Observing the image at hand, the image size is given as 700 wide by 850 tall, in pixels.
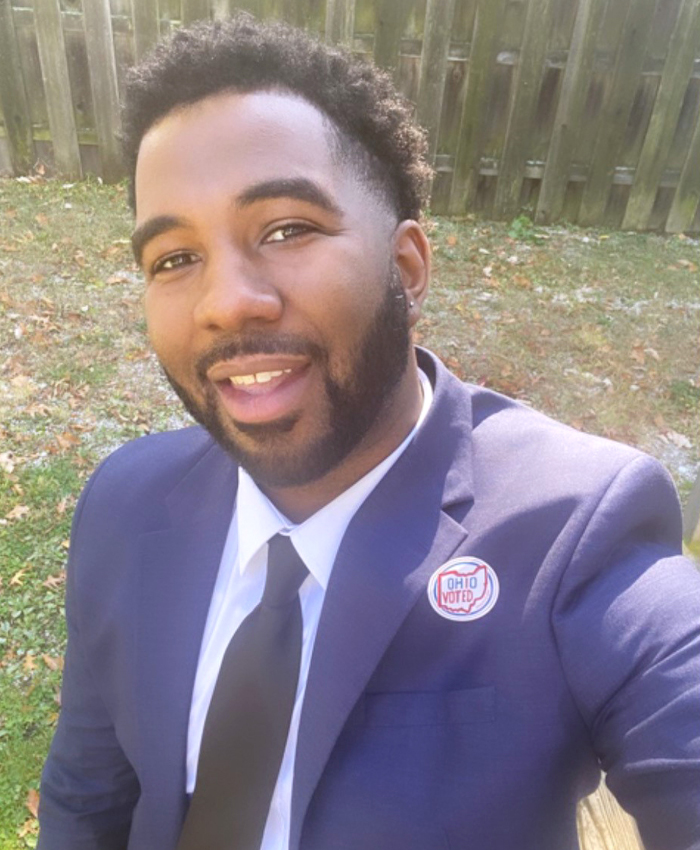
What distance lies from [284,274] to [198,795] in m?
1.10

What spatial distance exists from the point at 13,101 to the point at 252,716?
615 centimetres

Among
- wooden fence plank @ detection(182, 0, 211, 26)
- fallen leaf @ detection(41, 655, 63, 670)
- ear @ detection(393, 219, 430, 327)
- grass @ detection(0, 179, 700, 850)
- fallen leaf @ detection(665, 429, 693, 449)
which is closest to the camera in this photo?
ear @ detection(393, 219, 430, 327)

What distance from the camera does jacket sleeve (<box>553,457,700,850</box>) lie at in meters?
1.21

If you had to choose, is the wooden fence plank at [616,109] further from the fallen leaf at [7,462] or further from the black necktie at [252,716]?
the black necktie at [252,716]

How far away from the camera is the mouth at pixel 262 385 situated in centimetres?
145

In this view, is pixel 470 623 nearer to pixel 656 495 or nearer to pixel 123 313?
pixel 656 495

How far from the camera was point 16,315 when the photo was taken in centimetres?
501

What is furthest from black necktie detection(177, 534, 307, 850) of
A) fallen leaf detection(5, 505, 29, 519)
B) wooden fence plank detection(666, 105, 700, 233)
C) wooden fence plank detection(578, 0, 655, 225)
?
wooden fence plank detection(666, 105, 700, 233)

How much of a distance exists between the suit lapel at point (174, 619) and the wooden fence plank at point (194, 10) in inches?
205

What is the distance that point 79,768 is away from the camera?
6.35ft

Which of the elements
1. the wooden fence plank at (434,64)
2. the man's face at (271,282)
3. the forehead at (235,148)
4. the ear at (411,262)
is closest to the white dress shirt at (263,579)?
the man's face at (271,282)

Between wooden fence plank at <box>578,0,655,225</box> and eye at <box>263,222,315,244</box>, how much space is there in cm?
533

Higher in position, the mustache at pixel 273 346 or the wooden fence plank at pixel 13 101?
the mustache at pixel 273 346

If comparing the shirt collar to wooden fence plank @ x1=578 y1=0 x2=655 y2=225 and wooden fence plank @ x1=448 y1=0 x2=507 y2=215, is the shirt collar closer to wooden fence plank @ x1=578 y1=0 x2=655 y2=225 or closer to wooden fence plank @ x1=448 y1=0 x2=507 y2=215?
wooden fence plank @ x1=448 y1=0 x2=507 y2=215
